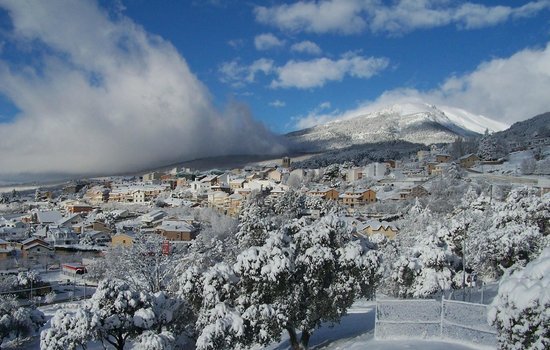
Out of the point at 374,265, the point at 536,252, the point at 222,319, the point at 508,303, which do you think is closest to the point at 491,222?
the point at 536,252

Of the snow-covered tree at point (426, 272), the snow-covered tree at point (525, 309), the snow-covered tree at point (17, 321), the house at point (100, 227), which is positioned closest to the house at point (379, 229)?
the snow-covered tree at point (426, 272)

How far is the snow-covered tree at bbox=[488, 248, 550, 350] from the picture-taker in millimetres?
7973

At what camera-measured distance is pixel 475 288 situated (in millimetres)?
21688

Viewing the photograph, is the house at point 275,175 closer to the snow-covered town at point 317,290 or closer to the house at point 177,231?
the house at point 177,231

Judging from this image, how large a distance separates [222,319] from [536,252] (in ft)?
46.5

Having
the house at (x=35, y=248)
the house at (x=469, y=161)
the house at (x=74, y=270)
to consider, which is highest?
the house at (x=469, y=161)

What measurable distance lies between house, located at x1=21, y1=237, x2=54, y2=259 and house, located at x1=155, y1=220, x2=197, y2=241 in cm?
1388

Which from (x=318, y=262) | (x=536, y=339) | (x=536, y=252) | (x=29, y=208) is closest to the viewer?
(x=536, y=339)

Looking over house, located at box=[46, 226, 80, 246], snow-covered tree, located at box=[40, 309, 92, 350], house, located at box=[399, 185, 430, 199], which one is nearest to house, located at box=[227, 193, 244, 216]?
house, located at box=[46, 226, 80, 246]

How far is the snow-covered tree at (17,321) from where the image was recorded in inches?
1067

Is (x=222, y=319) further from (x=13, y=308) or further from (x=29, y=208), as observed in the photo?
(x=29, y=208)

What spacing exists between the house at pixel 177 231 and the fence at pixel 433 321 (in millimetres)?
52748

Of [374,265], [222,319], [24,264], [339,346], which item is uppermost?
[374,265]

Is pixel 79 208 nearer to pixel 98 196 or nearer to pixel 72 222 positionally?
pixel 98 196
